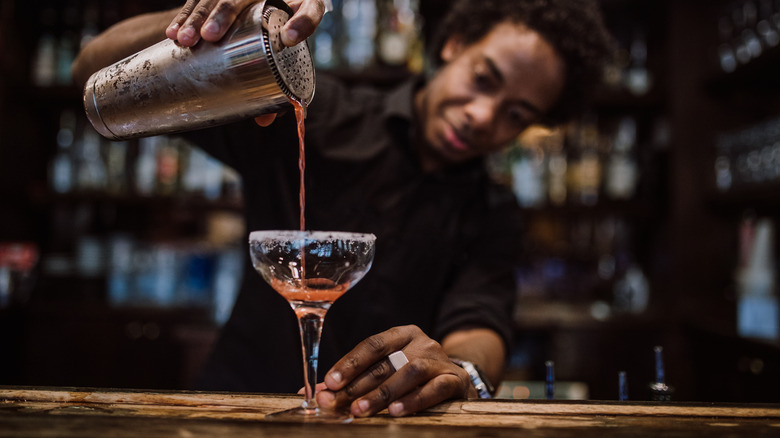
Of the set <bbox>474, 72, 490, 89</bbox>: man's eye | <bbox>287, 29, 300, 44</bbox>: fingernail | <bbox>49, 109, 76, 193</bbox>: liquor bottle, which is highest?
<bbox>49, 109, 76, 193</bbox>: liquor bottle

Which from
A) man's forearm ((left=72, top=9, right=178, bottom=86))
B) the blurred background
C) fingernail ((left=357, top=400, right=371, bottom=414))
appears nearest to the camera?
fingernail ((left=357, top=400, right=371, bottom=414))

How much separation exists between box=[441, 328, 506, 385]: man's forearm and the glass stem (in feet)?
1.41

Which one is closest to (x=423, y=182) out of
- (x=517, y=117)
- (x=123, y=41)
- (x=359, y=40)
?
(x=517, y=117)

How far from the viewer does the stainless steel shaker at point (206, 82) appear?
723 mm

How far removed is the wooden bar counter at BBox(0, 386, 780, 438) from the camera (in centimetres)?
59

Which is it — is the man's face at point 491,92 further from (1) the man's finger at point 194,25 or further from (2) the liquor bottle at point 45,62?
(2) the liquor bottle at point 45,62

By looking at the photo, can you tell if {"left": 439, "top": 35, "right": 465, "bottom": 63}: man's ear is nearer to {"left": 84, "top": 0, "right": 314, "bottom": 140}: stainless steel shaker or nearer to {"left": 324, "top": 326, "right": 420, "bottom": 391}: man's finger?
{"left": 84, "top": 0, "right": 314, "bottom": 140}: stainless steel shaker

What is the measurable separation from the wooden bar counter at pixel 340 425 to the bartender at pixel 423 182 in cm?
37

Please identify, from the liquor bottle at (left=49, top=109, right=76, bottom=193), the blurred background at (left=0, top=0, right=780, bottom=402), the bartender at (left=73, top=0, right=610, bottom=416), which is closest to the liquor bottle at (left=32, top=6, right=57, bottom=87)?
the blurred background at (left=0, top=0, right=780, bottom=402)

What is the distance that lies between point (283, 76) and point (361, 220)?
657 millimetres

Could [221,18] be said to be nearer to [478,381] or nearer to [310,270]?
[310,270]

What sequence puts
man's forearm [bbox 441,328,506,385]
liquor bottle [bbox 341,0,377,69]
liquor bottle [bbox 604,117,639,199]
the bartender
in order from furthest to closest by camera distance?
1. liquor bottle [bbox 604,117,639,199]
2. liquor bottle [bbox 341,0,377,69]
3. the bartender
4. man's forearm [bbox 441,328,506,385]

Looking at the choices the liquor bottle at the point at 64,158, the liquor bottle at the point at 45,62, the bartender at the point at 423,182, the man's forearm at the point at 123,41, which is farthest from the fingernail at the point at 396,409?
the liquor bottle at the point at 45,62

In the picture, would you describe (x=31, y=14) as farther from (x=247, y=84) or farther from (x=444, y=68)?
(x=247, y=84)
